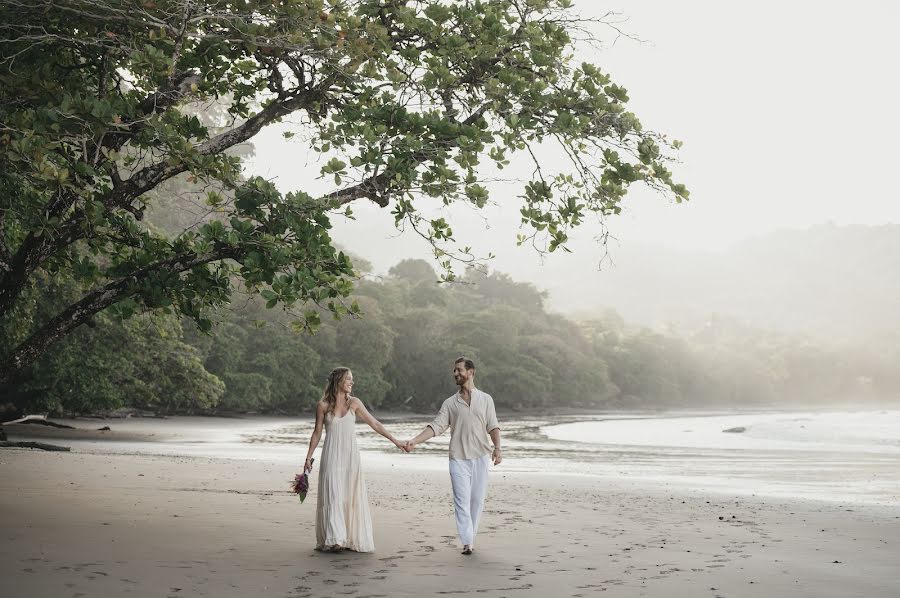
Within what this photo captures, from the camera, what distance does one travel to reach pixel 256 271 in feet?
28.9

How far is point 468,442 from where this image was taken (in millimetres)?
8453

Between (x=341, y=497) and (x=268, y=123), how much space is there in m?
4.48

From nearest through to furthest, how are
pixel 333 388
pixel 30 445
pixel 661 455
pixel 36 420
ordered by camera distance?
pixel 333 388, pixel 30 445, pixel 36 420, pixel 661 455

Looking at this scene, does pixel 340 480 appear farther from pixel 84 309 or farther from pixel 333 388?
pixel 84 309

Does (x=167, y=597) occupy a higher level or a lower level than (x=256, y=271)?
lower

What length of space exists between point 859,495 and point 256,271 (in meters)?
11.1

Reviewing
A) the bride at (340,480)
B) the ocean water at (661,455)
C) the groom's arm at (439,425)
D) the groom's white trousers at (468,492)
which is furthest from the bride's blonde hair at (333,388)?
the ocean water at (661,455)

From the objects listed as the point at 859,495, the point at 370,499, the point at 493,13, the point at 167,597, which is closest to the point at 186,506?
the point at 370,499

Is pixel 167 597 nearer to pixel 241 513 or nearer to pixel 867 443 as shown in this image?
pixel 241 513

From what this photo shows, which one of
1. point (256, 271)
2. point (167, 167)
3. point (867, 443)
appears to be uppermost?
point (167, 167)

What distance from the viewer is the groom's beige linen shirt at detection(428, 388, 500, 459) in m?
8.46

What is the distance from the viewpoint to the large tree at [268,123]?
28.8ft

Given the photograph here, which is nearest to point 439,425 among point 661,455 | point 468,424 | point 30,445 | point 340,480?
point 468,424

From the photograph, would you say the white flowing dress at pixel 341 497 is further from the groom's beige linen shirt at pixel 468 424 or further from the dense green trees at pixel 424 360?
the dense green trees at pixel 424 360
